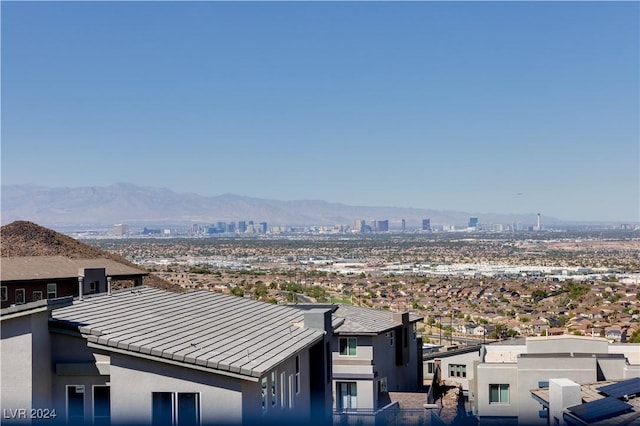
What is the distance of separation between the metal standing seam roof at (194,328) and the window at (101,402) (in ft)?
2.52

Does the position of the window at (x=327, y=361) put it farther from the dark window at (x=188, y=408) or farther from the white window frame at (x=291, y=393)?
the dark window at (x=188, y=408)

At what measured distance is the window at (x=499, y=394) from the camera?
2392cm

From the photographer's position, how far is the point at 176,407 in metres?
10.9

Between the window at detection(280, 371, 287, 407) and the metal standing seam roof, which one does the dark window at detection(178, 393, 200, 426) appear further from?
the window at detection(280, 371, 287, 407)

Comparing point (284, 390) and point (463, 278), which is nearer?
point (284, 390)

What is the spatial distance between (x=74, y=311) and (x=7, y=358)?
1.67 metres

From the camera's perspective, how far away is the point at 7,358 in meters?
10.8

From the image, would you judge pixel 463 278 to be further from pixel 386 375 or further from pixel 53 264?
pixel 386 375

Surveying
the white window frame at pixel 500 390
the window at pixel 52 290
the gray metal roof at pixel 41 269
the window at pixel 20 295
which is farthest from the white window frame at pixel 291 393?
the window at pixel 52 290

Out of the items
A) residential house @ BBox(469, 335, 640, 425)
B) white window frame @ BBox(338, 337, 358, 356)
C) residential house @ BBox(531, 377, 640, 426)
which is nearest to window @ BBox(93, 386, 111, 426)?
residential house @ BBox(531, 377, 640, 426)

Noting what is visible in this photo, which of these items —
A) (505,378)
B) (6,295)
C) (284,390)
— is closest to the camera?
(284,390)

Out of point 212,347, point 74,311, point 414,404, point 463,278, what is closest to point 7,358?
point 74,311

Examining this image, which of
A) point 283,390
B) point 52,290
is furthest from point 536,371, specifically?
point 52,290

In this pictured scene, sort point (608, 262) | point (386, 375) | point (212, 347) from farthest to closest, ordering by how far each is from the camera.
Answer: point (608, 262), point (386, 375), point (212, 347)
